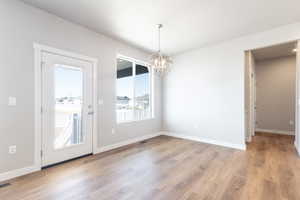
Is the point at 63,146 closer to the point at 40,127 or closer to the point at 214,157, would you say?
the point at 40,127

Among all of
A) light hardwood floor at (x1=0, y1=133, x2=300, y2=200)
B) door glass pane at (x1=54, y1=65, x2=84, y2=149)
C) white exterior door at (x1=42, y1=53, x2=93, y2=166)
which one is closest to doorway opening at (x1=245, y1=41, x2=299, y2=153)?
light hardwood floor at (x1=0, y1=133, x2=300, y2=200)

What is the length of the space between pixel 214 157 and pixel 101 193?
95.1 inches

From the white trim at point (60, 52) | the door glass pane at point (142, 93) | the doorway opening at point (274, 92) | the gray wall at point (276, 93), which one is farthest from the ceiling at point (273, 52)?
the white trim at point (60, 52)

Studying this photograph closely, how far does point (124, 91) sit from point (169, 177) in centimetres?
274

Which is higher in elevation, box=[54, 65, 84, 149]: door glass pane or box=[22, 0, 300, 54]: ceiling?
box=[22, 0, 300, 54]: ceiling

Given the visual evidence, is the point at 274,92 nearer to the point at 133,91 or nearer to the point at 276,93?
the point at 276,93

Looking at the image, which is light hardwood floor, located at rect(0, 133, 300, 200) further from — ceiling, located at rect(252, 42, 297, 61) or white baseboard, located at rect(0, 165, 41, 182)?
ceiling, located at rect(252, 42, 297, 61)

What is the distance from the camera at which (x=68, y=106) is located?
3131mm

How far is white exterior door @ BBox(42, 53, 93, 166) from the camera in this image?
2.80 m

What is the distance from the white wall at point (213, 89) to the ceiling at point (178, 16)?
32 cm

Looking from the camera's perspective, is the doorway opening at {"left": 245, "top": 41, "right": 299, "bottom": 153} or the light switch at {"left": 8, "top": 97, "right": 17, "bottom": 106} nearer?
the light switch at {"left": 8, "top": 97, "right": 17, "bottom": 106}

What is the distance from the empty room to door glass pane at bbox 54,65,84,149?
0.02m

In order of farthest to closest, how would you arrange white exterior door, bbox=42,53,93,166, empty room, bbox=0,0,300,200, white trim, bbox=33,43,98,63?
white exterior door, bbox=42,53,93,166, white trim, bbox=33,43,98,63, empty room, bbox=0,0,300,200

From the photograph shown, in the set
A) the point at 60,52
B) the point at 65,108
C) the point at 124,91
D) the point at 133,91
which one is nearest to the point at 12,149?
the point at 65,108
